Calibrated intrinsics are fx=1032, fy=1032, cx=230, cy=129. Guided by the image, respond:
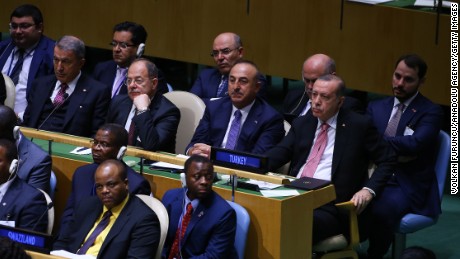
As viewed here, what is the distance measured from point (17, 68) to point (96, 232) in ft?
8.88

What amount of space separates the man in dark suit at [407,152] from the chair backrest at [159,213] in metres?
1.50

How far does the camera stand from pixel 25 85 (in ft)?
25.5

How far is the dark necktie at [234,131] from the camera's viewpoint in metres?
6.64

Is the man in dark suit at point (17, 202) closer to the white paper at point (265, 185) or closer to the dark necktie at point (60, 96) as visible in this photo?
the white paper at point (265, 185)

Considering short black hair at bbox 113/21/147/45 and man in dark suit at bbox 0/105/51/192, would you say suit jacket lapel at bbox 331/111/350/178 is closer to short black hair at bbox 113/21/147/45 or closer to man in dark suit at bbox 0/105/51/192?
man in dark suit at bbox 0/105/51/192

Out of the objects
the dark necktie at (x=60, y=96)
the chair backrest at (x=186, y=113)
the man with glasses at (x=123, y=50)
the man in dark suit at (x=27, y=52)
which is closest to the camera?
the chair backrest at (x=186, y=113)

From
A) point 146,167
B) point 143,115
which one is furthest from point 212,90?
point 146,167

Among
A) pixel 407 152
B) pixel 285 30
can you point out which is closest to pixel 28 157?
pixel 407 152

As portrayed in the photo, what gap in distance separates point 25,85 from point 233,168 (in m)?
2.66

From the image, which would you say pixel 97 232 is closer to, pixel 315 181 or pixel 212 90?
pixel 315 181

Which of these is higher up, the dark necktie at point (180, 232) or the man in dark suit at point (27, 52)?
the man in dark suit at point (27, 52)

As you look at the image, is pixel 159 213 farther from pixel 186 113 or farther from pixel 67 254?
pixel 186 113

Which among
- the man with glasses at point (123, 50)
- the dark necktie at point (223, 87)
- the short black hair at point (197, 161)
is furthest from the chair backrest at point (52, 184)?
the dark necktie at point (223, 87)

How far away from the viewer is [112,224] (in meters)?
5.47
